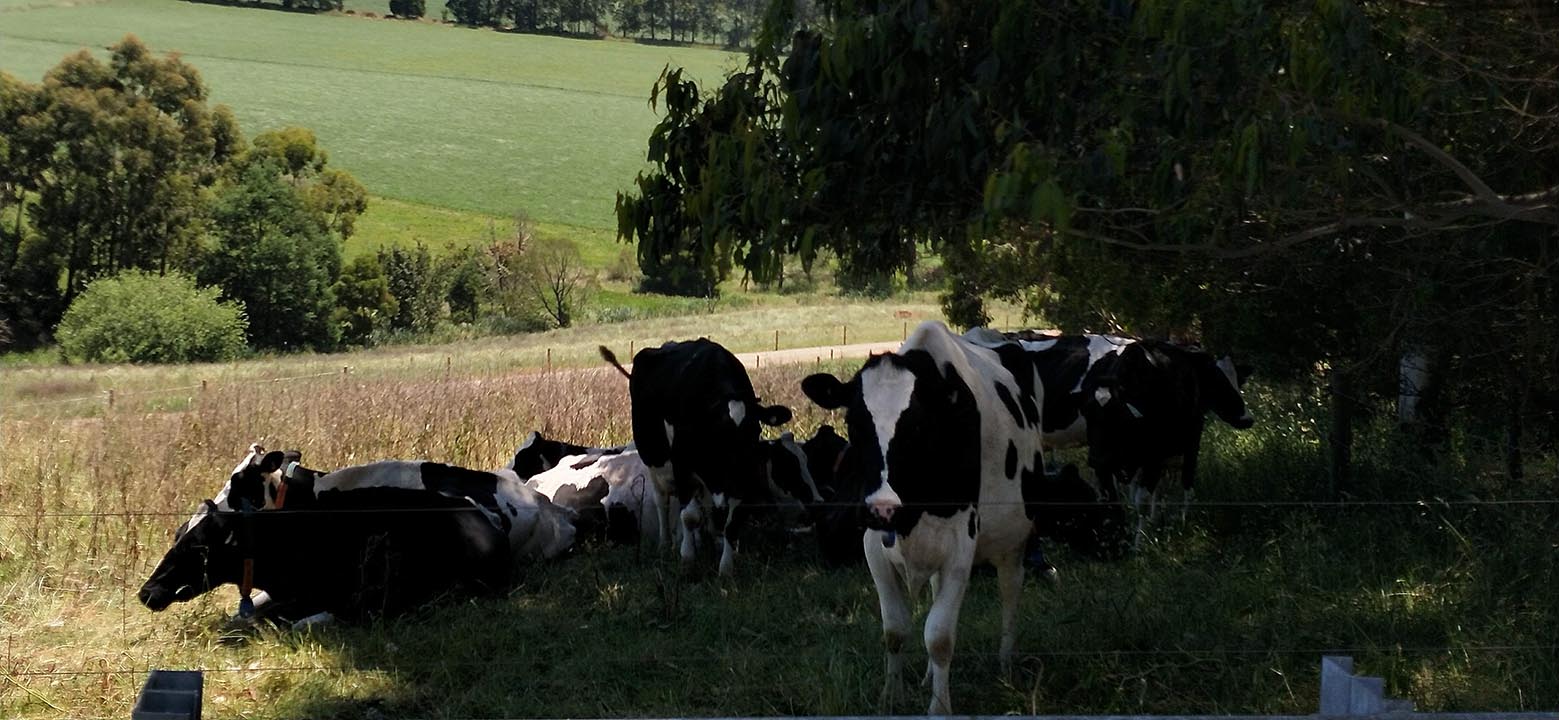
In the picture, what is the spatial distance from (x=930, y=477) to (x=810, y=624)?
2.40 m

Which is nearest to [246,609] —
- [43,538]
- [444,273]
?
[43,538]

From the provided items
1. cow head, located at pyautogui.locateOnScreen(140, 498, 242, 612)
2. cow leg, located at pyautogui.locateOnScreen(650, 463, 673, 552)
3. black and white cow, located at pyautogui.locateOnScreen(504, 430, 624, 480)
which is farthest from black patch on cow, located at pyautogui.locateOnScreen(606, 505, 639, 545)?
cow head, located at pyautogui.locateOnScreen(140, 498, 242, 612)

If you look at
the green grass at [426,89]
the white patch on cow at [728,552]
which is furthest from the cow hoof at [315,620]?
the green grass at [426,89]

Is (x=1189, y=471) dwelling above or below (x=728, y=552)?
above

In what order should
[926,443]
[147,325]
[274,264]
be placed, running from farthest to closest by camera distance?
1. [274,264]
2. [147,325]
3. [926,443]

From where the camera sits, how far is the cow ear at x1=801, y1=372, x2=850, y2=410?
767 centimetres

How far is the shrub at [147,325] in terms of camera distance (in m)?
59.2

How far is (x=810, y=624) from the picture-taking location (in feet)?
31.0

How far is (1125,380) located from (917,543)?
5.22m

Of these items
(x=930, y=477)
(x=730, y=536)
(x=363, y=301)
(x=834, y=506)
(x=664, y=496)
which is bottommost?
(x=363, y=301)

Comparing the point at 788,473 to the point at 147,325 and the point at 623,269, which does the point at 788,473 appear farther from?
the point at 623,269

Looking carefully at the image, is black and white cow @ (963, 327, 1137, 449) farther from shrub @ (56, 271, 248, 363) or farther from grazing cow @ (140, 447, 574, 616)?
shrub @ (56, 271, 248, 363)

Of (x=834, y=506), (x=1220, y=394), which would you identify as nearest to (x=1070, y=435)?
(x=1220, y=394)

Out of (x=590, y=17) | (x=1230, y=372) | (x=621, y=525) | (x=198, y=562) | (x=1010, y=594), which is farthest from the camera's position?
(x=590, y=17)
